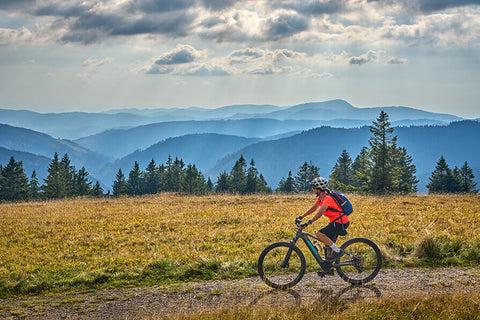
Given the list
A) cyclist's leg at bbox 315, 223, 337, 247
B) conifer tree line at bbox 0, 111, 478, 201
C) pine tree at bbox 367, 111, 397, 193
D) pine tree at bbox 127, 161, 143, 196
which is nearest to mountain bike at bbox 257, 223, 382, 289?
cyclist's leg at bbox 315, 223, 337, 247

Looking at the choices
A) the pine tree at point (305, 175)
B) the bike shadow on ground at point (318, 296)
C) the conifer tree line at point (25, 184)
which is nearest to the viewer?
the bike shadow on ground at point (318, 296)

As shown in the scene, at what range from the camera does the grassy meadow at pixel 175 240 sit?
8797 millimetres

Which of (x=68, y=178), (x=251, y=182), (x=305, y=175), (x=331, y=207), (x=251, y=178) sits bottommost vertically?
(x=331, y=207)

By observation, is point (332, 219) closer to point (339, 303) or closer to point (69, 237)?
point (339, 303)

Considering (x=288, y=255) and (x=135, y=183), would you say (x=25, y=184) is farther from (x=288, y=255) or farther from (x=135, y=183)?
(x=288, y=255)

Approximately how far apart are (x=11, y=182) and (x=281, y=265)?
7866cm

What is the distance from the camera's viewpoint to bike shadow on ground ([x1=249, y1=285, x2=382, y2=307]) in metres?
6.86

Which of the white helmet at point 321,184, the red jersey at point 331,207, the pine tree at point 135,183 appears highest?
the pine tree at point 135,183

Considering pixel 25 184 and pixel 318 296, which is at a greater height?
pixel 25 184

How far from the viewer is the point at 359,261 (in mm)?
8000

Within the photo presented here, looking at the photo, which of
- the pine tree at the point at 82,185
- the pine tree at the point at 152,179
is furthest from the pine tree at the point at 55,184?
the pine tree at the point at 152,179

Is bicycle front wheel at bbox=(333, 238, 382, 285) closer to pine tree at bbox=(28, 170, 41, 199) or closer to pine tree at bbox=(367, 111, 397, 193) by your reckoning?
pine tree at bbox=(367, 111, 397, 193)

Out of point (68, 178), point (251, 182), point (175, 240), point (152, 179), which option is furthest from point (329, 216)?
point (152, 179)

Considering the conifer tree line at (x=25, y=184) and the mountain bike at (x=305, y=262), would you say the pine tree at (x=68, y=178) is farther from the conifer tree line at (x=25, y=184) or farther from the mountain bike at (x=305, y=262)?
the mountain bike at (x=305, y=262)
